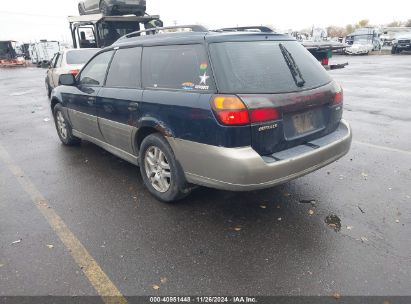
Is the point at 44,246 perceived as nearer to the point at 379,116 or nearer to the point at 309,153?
the point at 309,153

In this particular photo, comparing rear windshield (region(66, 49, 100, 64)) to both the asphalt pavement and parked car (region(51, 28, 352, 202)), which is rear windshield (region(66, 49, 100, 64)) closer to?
the asphalt pavement

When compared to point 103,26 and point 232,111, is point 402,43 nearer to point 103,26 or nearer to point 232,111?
point 103,26

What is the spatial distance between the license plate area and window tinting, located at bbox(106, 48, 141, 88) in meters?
1.82

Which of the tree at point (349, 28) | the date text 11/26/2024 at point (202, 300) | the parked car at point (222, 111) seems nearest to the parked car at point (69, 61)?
the parked car at point (222, 111)

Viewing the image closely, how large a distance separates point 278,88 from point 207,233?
1.53 m

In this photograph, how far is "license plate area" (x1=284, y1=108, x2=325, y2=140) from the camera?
3.29 metres

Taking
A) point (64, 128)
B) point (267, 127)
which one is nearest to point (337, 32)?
point (64, 128)

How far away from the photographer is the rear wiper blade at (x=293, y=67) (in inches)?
137

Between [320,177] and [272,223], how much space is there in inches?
54.6

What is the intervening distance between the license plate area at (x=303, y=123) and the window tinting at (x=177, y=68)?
0.81 meters

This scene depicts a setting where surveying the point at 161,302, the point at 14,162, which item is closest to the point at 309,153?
the point at 161,302

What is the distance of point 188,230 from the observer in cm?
342

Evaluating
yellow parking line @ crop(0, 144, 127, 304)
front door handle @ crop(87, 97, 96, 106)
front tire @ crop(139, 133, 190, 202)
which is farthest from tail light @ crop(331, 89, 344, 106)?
front door handle @ crop(87, 97, 96, 106)

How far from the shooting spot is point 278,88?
327 cm
